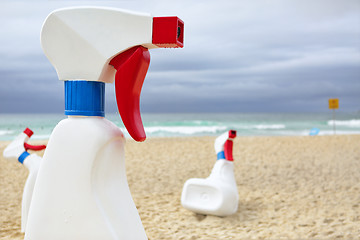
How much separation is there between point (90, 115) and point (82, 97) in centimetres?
9

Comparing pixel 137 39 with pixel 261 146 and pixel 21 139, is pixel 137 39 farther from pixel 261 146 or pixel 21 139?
pixel 261 146

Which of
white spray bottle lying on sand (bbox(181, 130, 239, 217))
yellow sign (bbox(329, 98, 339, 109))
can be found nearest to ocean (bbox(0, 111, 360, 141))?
yellow sign (bbox(329, 98, 339, 109))

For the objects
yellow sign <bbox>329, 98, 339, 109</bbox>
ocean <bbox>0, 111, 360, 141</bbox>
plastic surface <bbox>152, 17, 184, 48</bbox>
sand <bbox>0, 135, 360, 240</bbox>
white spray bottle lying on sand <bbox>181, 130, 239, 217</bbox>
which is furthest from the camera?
ocean <bbox>0, 111, 360, 141</bbox>

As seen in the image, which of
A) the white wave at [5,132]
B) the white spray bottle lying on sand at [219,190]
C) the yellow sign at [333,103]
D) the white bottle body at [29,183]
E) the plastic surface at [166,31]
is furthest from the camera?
the white wave at [5,132]

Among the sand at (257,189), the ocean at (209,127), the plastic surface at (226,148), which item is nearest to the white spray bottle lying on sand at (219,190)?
the plastic surface at (226,148)

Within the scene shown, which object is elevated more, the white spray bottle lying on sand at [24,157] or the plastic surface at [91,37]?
the plastic surface at [91,37]

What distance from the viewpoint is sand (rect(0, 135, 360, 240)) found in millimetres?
3711

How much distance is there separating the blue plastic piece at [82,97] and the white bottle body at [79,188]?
1.4 inches

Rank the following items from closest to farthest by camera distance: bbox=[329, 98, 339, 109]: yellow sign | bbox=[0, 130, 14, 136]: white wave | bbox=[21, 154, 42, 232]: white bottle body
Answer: bbox=[21, 154, 42, 232]: white bottle body < bbox=[329, 98, 339, 109]: yellow sign < bbox=[0, 130, 14, 136]: white wave

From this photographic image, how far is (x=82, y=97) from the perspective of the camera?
67.5 inches

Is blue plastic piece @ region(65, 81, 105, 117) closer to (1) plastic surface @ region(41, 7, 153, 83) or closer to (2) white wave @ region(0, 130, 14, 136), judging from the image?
(1) plastic surface @ region(41, 7, 153, 83)

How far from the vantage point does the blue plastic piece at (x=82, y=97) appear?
172 centimetres

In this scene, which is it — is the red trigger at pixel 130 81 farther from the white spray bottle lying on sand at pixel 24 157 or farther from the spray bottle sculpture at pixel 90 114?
the white spray bottle lying on sand at pixel 24 157

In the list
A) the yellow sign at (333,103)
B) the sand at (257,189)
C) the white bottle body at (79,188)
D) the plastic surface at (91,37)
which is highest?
the yellow sign at (333,103)
